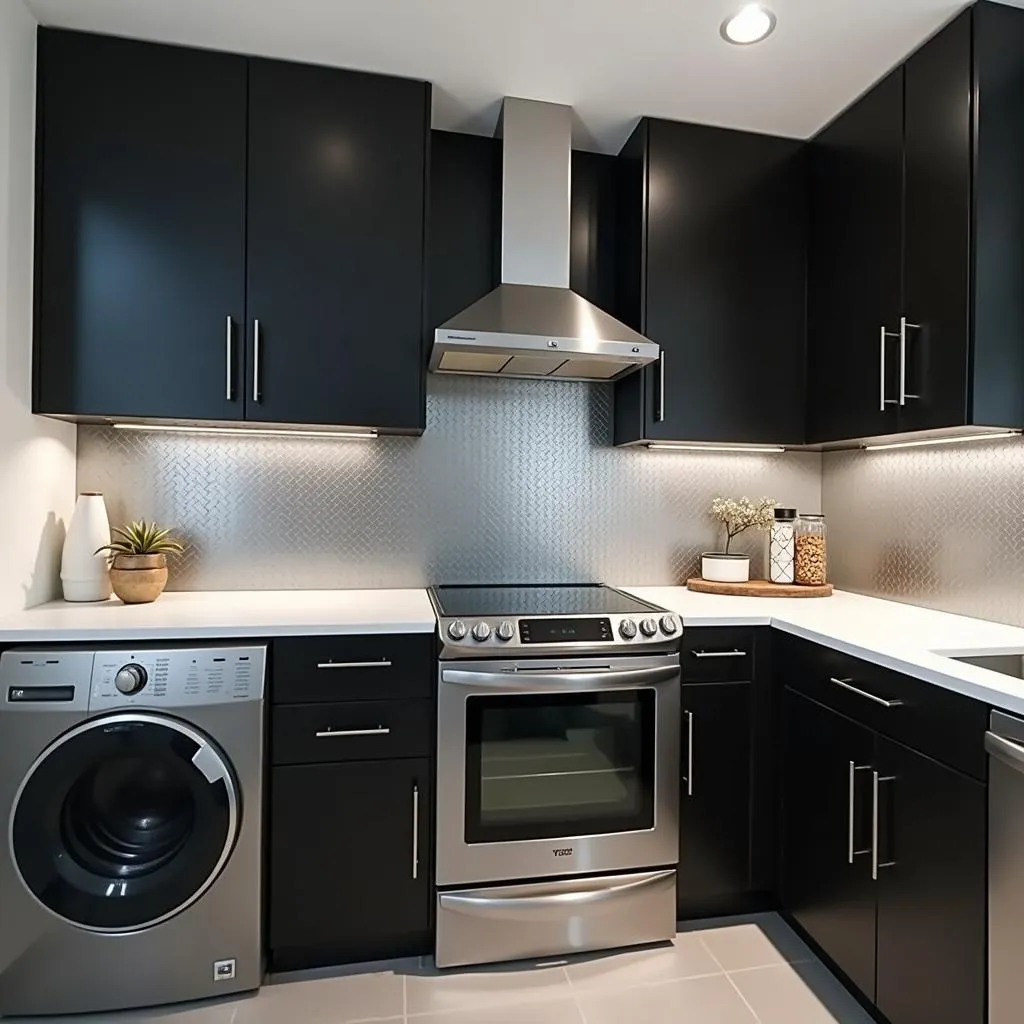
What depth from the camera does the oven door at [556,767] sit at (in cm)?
182

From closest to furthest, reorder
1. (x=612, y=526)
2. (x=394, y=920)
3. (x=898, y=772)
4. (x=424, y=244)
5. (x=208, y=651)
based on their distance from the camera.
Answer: (x=898, y=772), (x=208, y=651), (x=394, y=920), (x=424, y=244), (x=612, y=526)

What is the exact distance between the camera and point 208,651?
67.1 inches

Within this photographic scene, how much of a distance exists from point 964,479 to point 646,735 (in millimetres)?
1299

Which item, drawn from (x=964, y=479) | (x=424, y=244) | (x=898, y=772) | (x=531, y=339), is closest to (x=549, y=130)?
(x=424, y=244)

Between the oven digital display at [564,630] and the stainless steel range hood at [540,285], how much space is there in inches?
32.9

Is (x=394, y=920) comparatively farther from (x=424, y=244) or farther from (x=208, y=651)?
(x=424, y=244)

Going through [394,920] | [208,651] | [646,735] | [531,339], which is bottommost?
[394,920]

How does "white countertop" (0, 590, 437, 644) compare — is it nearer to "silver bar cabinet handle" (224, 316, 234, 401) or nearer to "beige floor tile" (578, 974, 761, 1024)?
"silver bar cabinet handle" (224, 316, 234, 401)

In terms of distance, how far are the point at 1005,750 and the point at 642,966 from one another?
1.19 metres

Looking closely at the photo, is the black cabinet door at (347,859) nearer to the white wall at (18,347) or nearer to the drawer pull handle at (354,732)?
the drawer pull handle at (354,732)

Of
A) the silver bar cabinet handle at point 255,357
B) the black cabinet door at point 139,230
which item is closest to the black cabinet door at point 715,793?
the silver bar cabinet handle at point 255,357

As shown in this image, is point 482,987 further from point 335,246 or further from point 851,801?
point 335,246

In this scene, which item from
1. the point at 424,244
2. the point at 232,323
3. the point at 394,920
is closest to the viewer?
the point at 394,920

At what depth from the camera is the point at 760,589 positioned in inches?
94.1
